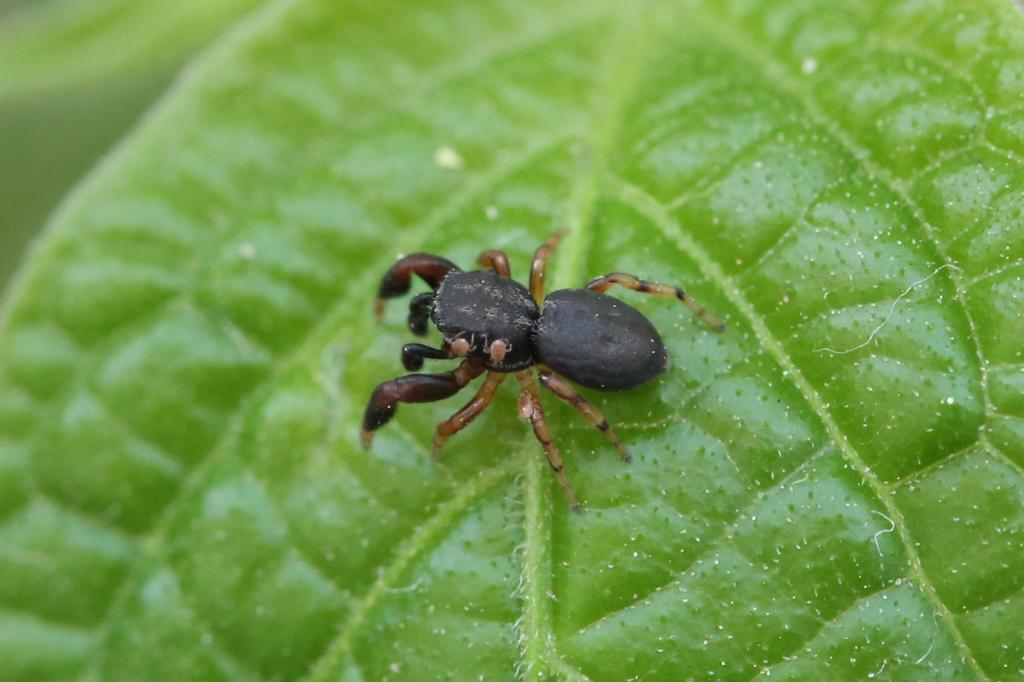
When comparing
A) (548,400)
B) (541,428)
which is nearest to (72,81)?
(548,400)

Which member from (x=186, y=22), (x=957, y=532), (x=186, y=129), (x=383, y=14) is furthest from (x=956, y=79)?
(x=186, y=22)

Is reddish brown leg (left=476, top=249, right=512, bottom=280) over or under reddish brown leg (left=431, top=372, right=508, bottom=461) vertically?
over

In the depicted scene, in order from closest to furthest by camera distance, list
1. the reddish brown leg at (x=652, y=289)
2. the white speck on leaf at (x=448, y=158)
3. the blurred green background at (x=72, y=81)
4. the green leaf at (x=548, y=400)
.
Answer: the green leaf at (x=548, y=400)
the reddish brown leg at (x=652, y=289)
the white speck on leaf at (x=448, y=158)
the blurred green background at (x=72, y=81)

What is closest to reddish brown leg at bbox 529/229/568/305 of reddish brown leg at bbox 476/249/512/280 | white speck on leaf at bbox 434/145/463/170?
reddish brown leg at bbox 476/249/512/280

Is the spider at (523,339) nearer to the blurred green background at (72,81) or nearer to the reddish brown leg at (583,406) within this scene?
the reddish brown leg at (583,406)

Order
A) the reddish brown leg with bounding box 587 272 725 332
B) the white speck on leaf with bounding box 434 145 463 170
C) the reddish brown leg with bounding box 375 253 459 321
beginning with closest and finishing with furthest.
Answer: the reddish brown leg with bounding box 587 272 725 332 < the reddish brown leg with bounding box 375 253 459 321 < the white speck on leaf with bounding box 434 145 463 170

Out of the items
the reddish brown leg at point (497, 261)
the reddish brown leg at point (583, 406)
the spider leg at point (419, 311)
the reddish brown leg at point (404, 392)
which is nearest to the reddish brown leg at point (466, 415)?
the reddish brown leg at point (404, 392)

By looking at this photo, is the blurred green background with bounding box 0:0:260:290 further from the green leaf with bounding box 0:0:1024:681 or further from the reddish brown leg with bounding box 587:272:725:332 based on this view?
the reddish brown leg with bounding box 587:272:725:332
